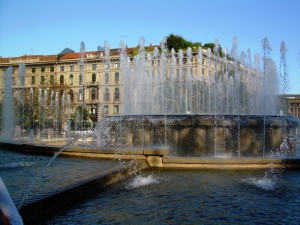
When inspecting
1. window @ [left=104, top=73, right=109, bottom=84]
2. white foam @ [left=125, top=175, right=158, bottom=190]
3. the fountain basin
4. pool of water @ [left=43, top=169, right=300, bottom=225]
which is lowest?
pool of water @ [left=43, top=169, right=300, bottom=225]

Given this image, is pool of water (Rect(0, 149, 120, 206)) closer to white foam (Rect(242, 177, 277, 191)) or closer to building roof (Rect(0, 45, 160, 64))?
white foam (Rect(242, 177, 277, 191))

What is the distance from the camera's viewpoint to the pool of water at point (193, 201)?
16.2 ft

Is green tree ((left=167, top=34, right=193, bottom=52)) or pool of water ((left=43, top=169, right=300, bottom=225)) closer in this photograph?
pool of water ((left=43, top=169, right=300, bottom=225))

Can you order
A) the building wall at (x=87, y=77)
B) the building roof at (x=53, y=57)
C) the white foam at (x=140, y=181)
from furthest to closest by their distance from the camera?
the building roof at (x=53, y=57) → the building wall at (x=87, y=77) → the white foam at (x=140, y=181)

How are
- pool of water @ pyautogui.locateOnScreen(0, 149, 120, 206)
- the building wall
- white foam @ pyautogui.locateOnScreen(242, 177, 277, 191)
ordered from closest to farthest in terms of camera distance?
pool of water @ pyautogui.locateOnScreen(0, 149, 120, 206) < white foam @ pyautogui.locateOnScreen(242, 177, 277, 191) < the building wall

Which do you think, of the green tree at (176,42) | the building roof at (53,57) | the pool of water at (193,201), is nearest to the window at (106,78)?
the building roof at (53,57)

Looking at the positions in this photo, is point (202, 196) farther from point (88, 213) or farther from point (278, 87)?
point (278, 87)

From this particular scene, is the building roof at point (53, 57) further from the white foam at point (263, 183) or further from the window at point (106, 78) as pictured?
the white foam at point (263, 183)

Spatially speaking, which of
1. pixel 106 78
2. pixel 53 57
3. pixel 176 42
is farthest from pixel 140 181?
pixel 53 57

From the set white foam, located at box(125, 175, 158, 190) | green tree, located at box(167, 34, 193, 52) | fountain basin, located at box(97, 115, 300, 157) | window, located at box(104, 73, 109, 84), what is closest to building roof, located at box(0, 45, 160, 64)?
window, located at box(104, 73, 109, 84)

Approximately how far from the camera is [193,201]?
5871 mm

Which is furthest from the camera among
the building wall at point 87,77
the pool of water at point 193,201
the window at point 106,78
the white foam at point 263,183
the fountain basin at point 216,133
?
the building wall at point 87,77

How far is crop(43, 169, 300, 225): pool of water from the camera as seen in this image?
494 centimetres

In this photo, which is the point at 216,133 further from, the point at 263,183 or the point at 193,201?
the point at 193,201
